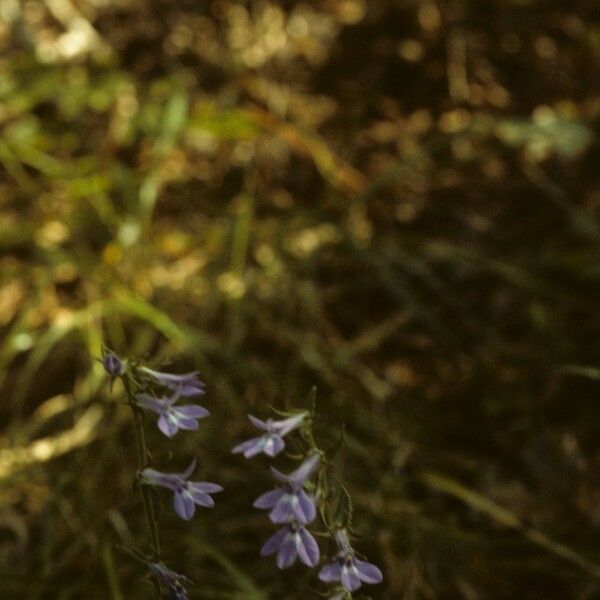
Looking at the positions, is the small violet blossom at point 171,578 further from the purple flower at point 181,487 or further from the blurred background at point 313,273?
the blurred background at point 313,273

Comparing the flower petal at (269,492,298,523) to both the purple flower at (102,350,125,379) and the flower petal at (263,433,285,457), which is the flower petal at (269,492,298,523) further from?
the purple flower at (102,350,125,379)

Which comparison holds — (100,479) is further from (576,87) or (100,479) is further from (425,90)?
(576,87)

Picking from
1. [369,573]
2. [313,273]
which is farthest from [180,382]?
[313,273]

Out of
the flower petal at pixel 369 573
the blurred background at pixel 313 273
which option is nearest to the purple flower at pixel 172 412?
the flower petal at pixel 369 573

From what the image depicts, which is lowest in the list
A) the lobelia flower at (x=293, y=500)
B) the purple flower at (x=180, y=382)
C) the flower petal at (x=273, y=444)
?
the lobelia flower at (x=293, y=500)

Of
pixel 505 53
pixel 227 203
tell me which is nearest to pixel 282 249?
pixel 227 203

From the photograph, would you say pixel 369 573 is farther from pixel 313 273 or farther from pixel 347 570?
pixel 313 273
